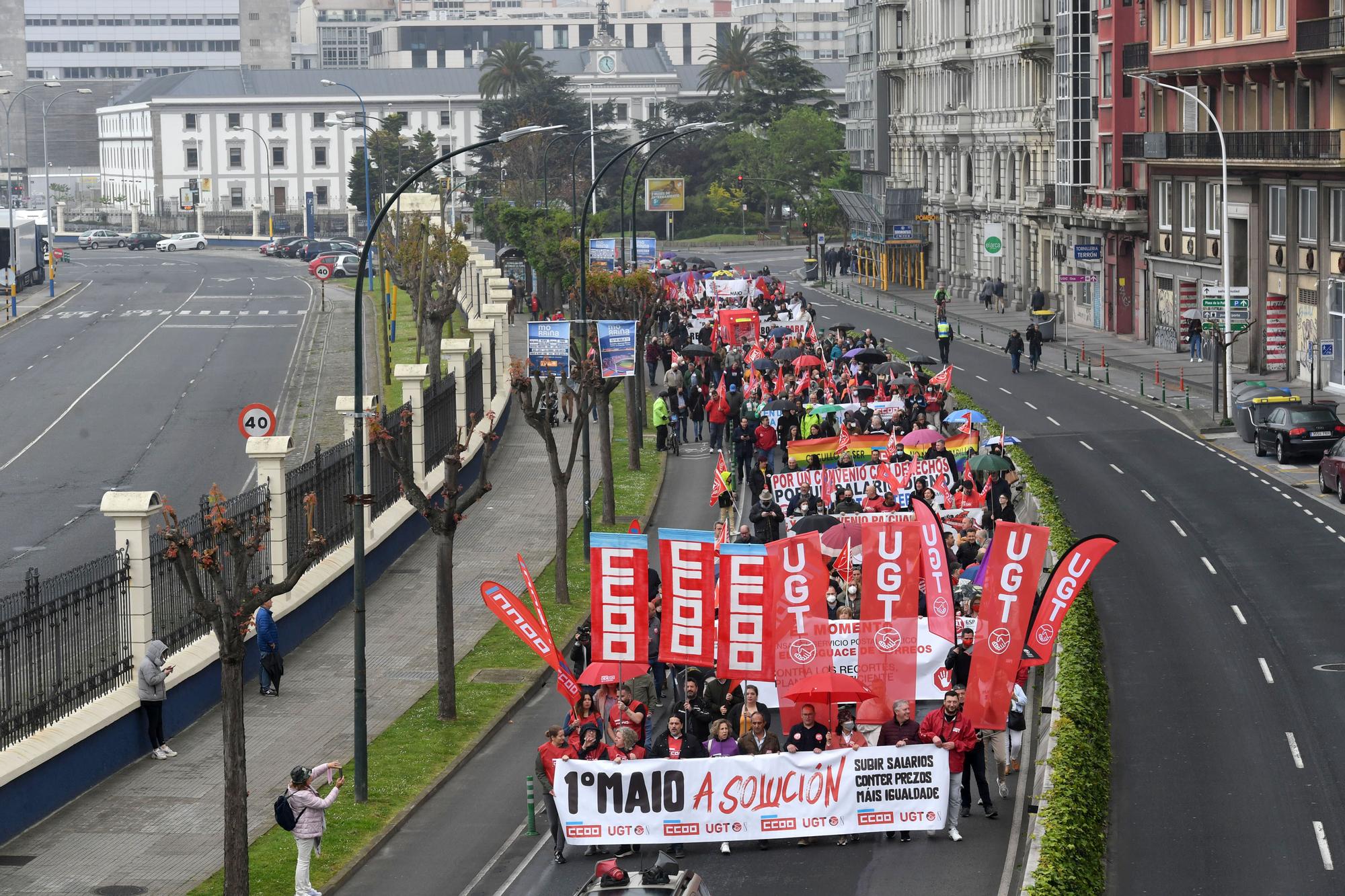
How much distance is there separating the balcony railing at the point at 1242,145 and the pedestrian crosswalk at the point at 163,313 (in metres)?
37.7

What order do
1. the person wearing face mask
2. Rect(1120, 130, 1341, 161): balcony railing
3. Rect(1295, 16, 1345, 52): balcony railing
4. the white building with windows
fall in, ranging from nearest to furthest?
1. the person wearing face mask
2. Rect(1295, 16, 1345, 52): balcony railing
3. Rect(1120, 130, 1341, 161): balcony railing
4. the white building with windows

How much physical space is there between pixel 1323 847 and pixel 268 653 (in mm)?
14340

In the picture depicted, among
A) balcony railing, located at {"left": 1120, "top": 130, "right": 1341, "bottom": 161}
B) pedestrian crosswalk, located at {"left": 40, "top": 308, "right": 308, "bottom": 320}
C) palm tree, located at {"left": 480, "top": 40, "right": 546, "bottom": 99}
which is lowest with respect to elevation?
pedestrian crosswalk, located at {"left": 40, "top": 308, "right": 308, "bottom": 320}

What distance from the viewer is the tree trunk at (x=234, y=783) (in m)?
18.4

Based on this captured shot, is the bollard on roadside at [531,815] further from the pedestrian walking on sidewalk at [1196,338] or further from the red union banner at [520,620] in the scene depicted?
the pedestrian walking on sidewalk at [1196,338]

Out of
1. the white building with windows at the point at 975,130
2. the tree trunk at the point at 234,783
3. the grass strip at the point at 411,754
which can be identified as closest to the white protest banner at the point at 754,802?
the grass strip at the point at 411,754

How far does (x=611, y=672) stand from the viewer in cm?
2288

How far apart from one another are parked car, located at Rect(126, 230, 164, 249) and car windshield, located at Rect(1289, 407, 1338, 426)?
109145 millimetres

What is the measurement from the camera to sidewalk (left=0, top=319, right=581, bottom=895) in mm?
20125

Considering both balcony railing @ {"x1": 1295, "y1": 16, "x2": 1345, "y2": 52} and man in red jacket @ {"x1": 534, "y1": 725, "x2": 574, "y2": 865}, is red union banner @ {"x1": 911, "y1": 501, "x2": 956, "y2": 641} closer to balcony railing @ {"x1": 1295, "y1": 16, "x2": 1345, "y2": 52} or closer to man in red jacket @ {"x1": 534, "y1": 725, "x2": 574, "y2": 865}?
man in red jacket @ {"x1": 534, "y1": 725, "x2": 574, "y2": 865}

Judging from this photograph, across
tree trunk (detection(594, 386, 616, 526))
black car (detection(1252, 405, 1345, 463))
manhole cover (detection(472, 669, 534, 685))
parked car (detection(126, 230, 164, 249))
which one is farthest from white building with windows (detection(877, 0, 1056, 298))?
parked car (detection(126, 230, 164, 249))

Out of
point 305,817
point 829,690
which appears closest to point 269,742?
point 305,817

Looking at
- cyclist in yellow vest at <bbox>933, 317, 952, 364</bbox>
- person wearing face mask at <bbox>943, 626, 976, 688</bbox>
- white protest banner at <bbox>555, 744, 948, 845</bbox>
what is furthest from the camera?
cyclist in yellow vest at <bbox>933, 317, 952, 364</bbox>

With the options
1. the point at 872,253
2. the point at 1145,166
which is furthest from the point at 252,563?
the point at 872,253
